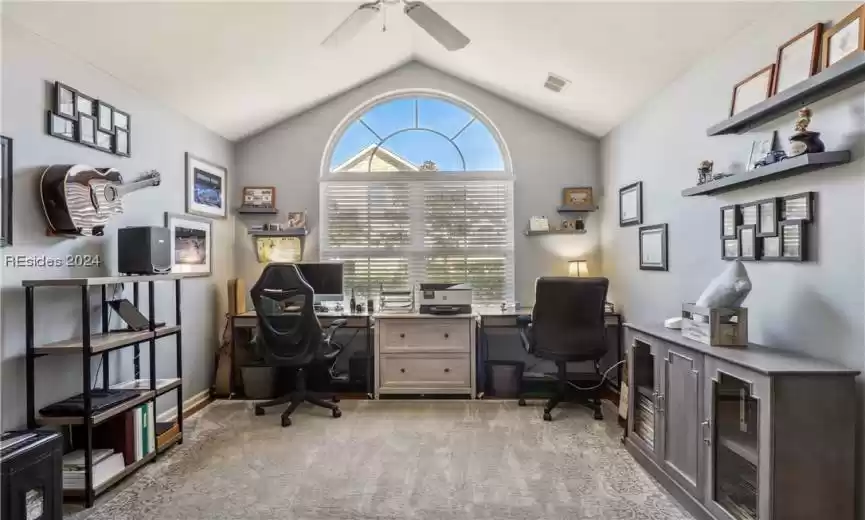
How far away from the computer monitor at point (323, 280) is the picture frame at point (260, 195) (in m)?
0.84

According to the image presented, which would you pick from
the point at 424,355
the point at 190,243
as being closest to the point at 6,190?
the point at 190,243

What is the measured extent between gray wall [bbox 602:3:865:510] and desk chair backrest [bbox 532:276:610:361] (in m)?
0.41

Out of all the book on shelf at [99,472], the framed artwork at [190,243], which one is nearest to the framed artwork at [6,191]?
the book on shelf at [99,472]

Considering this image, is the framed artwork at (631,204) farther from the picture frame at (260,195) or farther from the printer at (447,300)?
the picture frame at (260,195)

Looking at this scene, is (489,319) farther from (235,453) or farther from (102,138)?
(102,138)

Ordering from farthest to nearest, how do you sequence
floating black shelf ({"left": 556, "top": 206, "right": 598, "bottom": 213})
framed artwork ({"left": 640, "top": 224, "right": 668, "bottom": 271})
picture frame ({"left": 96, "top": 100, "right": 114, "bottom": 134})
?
floating black shelf ({"left": 556, "top": 206, "right": 598, "bottom": 213})
framed artwork ({"left": 640, "top": 224, "right": 668, "bottom": 271})
picture frame ({"left": 96, "top": 100, "right": 114, "bottom": 134})

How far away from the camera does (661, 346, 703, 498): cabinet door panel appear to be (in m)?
2.33

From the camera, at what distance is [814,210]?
2094mm

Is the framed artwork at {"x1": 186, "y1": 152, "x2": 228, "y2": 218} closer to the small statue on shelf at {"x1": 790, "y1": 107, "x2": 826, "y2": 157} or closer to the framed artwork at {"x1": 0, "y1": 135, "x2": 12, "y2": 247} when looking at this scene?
the framed artwork at {"x1": 0, "y1": 135, "x2": 12, "y2": 247}

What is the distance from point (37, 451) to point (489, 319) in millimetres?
3142

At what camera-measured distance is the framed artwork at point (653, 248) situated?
11.6ft

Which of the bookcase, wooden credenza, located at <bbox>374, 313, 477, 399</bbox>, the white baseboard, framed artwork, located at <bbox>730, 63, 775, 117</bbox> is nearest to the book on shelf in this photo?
the bookcase

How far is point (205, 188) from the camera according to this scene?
4.33 m

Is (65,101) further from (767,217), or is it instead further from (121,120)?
(767,217)
